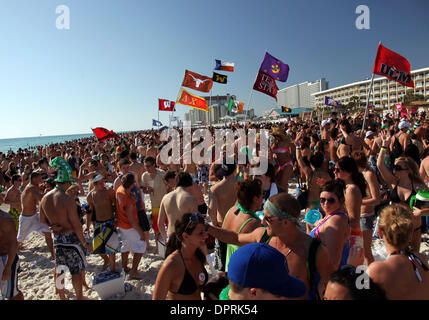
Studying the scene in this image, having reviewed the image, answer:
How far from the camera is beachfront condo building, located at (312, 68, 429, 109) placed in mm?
72812

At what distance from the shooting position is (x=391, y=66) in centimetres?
872

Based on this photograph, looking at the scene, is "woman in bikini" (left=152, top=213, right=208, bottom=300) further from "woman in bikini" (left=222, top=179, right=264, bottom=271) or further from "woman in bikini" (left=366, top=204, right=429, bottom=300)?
"woman in bikini" (left=366, top=204, right=429, bottom=300)

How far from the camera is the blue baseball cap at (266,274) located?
3.92ft

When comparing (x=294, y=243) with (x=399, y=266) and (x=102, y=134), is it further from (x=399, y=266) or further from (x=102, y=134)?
(x=102, y=134)

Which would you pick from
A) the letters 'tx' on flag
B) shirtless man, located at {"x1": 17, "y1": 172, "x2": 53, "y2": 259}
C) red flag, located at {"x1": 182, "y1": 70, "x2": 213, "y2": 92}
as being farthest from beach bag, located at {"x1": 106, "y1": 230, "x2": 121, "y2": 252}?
the letters 'tx' on flag

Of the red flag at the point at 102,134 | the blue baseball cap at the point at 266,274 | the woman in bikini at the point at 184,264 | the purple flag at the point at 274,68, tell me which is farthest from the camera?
the purple flag at the point at 274,68

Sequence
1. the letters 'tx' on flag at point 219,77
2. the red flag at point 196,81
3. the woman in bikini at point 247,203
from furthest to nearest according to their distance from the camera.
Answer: the letters 'tx' on flag at point 219,77 < the red flag at point 196,81 < the woman in bikini at point 247,203

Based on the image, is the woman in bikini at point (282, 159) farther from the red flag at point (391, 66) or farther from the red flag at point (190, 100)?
the red flag at point (190, 100)

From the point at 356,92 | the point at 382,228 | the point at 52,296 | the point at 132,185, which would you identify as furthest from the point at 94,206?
the point at 356,92

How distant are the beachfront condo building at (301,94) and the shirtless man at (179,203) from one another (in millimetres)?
135739

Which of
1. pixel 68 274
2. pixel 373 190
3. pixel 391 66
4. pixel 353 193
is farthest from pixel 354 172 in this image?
pixel 391 66

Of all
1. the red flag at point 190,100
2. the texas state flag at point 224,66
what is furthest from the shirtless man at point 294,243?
the texas state flag at point 224,66

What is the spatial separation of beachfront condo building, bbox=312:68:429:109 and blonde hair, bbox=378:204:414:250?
272 ft
